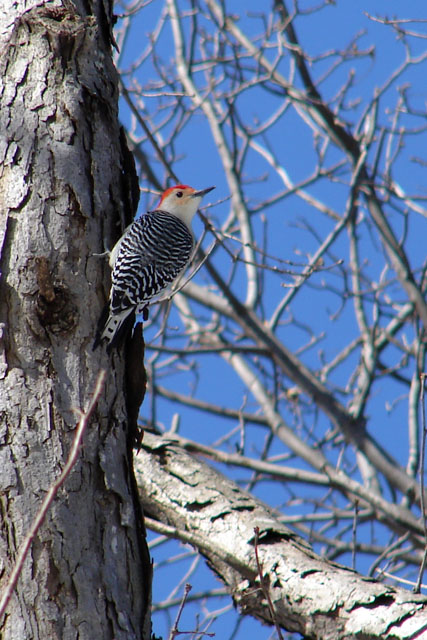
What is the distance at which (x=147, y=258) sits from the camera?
4.07m

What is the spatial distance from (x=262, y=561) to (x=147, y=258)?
165 cm

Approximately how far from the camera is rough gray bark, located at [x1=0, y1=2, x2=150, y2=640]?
2.44m

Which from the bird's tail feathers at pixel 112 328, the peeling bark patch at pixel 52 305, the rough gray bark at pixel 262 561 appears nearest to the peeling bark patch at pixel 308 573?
the rough gray bark at pixel 262 561

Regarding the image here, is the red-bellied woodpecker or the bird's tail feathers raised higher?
the red-bellied woodpecker

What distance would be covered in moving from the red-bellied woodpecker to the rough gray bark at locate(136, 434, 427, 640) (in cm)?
80

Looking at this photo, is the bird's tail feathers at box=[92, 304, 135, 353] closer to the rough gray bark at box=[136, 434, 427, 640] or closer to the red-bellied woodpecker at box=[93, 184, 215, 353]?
the red-bellied woodpecker at box=[93, 184, 215, 353]

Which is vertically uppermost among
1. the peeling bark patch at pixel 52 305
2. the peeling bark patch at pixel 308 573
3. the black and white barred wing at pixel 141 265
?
the black and white barred wing at pixel 141 265

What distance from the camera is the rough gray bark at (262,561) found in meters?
2.81

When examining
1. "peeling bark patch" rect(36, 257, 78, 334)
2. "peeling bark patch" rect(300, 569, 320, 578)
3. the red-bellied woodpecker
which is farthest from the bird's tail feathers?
"peeling bark patch" rect(300, 569, 320, 578)

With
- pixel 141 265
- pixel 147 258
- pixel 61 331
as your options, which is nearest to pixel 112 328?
pixel 61 331

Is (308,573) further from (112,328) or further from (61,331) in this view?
(61,331)

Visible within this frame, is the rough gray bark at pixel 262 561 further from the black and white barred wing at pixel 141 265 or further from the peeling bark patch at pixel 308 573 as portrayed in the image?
the black and white barred wing at pixel 141 265

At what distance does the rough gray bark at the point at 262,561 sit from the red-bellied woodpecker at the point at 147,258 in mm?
798

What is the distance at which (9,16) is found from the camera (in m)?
3.24
